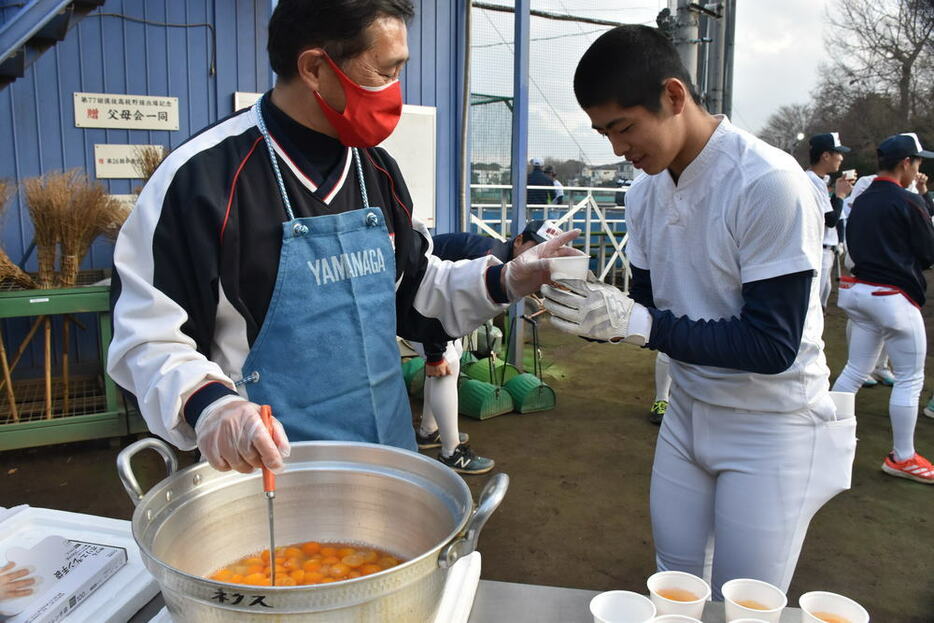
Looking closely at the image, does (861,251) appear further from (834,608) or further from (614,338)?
(834,608)

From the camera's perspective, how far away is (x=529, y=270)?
172 cm

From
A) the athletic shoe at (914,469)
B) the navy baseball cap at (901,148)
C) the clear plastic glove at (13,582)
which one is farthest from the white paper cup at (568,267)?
the athletic shoe at (914,469)

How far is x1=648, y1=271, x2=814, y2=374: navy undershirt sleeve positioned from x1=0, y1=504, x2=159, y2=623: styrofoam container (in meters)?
1.24

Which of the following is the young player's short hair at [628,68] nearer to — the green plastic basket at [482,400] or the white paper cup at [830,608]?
the white paper cup at [830,608]

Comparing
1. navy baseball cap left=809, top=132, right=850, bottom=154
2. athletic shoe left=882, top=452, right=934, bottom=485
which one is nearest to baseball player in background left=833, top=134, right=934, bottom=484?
athletic shoe left=882, top=452, right=934, bottom=485

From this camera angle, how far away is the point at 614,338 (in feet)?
5.82

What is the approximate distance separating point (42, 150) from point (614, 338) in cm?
471

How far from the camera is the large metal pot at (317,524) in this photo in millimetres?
810

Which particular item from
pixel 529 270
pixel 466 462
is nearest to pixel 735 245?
pixel 529 270

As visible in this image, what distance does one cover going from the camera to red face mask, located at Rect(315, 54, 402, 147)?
148 centimetres

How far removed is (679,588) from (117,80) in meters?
5.19

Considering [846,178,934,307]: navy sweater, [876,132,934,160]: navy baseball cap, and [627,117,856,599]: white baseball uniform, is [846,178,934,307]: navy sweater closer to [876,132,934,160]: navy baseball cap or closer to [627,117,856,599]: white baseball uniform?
[876,132,934,160]: navy baseball cap

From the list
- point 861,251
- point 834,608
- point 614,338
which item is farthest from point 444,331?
point 861,251

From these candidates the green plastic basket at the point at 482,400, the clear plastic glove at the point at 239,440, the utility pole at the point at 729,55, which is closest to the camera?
the clear plastic glove at the point at 239,440
